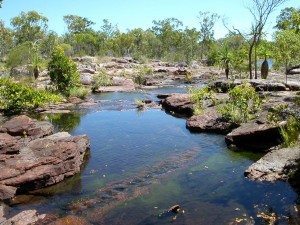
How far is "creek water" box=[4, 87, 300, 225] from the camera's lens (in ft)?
24.8

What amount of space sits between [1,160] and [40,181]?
59.4 inches

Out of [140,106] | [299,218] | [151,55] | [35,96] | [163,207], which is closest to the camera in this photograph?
[299,218]

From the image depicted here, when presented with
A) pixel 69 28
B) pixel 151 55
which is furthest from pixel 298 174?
pixel 69 28

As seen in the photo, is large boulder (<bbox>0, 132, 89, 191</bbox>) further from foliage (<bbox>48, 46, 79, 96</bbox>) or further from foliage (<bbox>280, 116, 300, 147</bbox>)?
foliage (<bbox>48, 46, 79, 96</bbox>)

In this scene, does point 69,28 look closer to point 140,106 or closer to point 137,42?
point 137,42

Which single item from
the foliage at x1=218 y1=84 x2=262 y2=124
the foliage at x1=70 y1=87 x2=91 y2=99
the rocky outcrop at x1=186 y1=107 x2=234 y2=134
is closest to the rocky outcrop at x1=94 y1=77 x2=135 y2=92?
the foliage at x1=70 y1=87 x2=91 y2=99

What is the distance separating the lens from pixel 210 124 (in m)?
15.1

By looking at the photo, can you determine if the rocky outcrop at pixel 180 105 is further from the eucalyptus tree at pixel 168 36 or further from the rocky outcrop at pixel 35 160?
the eucalyptus tree at pixel 168 36

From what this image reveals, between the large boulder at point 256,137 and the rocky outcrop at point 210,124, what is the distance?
191 centimetres

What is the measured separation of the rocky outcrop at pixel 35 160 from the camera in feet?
29.5

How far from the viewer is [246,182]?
9188mm

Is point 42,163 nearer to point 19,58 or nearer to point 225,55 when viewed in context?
point 225,55

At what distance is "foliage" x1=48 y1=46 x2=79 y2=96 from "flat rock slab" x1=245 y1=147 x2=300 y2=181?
57.4 feet

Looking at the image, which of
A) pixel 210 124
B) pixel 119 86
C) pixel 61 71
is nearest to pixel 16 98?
pixel 61 71
